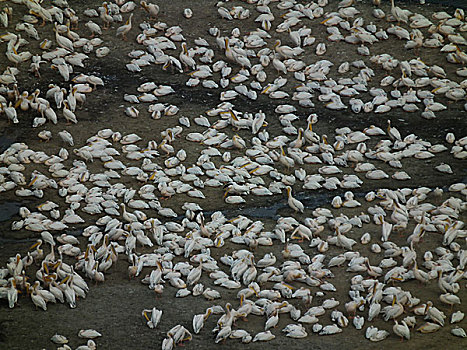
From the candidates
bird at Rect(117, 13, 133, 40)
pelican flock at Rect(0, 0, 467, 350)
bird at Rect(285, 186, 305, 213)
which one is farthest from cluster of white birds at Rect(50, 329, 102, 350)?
bird at Rect(117, 13, 133, 40)

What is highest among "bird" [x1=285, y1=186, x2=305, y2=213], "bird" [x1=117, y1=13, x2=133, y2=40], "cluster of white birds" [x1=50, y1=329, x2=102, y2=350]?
"bird" [x1=117, y1=13, x2=133, y2=40]

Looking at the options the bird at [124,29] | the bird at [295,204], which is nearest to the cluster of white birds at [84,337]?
the bird at [295,204]

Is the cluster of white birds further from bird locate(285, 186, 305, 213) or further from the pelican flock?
bird locate(285, 186, 305, 213)

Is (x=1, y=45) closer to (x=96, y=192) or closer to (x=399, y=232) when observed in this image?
(x=96, y=192)

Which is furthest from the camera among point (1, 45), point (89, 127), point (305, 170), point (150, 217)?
point (1, 45)

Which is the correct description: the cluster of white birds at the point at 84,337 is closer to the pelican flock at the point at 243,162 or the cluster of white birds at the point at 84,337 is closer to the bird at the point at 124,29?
the pelican flock at the point at 243,162

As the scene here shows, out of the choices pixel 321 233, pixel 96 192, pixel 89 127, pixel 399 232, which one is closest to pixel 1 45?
pixel 89 127

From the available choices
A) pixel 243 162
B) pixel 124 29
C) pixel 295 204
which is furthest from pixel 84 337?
pixel 124 29

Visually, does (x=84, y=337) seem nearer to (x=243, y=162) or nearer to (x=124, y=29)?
(x=243, y=162)
